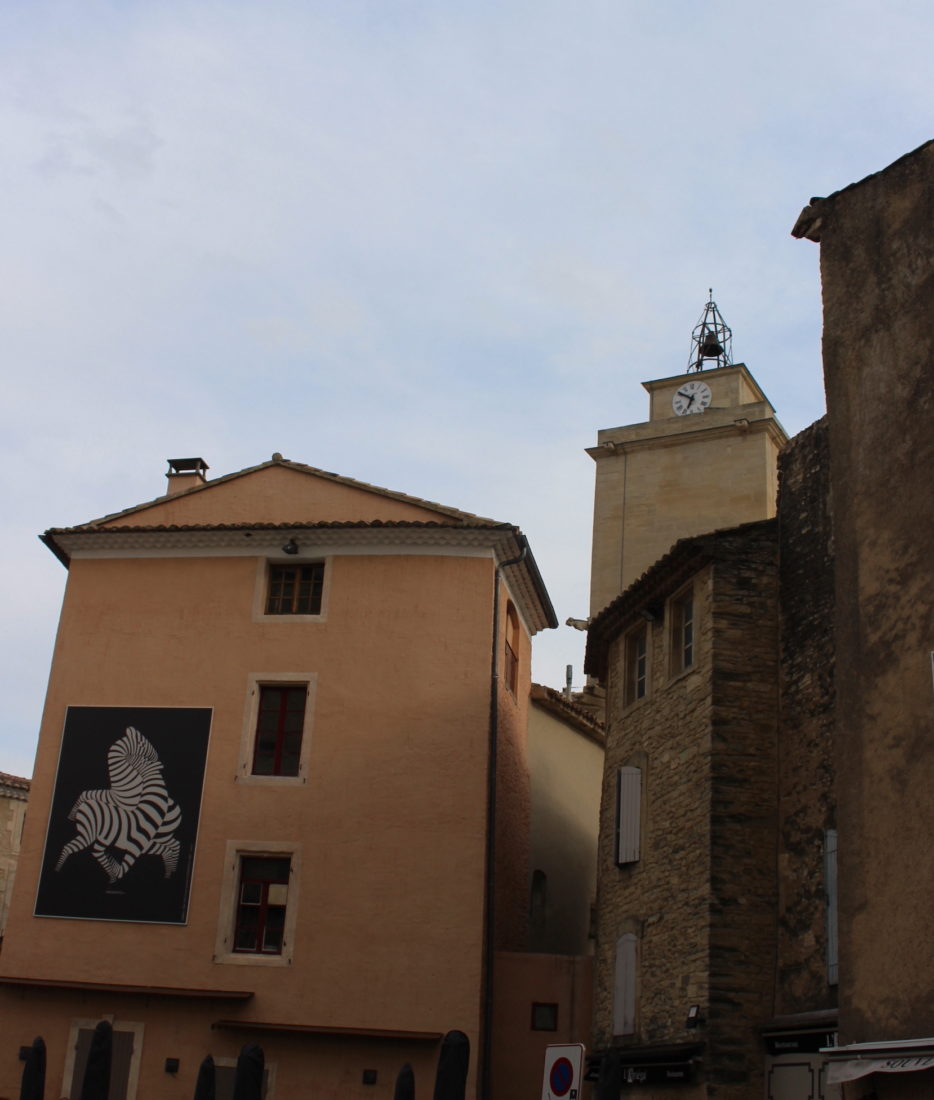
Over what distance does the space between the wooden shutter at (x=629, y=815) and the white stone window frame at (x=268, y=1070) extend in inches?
250

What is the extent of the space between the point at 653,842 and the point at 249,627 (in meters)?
8.31

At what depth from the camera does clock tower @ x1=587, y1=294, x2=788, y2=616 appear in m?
38.6

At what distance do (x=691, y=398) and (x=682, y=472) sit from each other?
9.72ft

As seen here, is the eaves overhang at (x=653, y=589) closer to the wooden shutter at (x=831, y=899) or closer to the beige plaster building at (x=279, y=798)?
the beige plaster building at (x=279, y=798)

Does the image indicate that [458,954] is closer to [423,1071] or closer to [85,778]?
[423,1071]

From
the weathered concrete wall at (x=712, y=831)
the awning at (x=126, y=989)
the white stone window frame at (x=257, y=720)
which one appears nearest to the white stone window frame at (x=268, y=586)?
the white stone window frame at (x=257, y=720)

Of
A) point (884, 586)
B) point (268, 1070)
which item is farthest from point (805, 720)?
point (268, 1070)

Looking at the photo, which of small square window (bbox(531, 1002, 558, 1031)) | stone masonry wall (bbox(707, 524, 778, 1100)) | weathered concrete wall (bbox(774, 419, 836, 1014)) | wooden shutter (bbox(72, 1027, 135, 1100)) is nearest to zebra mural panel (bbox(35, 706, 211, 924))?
wooden shutter (bbox(72, 1027, 135, 1100))

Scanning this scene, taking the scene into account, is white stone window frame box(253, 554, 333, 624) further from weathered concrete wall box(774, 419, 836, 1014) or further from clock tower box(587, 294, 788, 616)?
clock tower box(587, 294, 788, 616)

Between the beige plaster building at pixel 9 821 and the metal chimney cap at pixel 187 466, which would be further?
the beige plaster building at pixel 9 821

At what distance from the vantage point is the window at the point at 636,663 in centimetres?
2261

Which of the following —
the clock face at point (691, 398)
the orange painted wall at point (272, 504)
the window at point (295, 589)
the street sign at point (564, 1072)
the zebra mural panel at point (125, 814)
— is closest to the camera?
the street sign at point (564, 1072)

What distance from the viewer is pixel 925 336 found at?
14.4 meters

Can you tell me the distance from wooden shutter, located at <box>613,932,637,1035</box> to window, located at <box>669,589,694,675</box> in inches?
163
